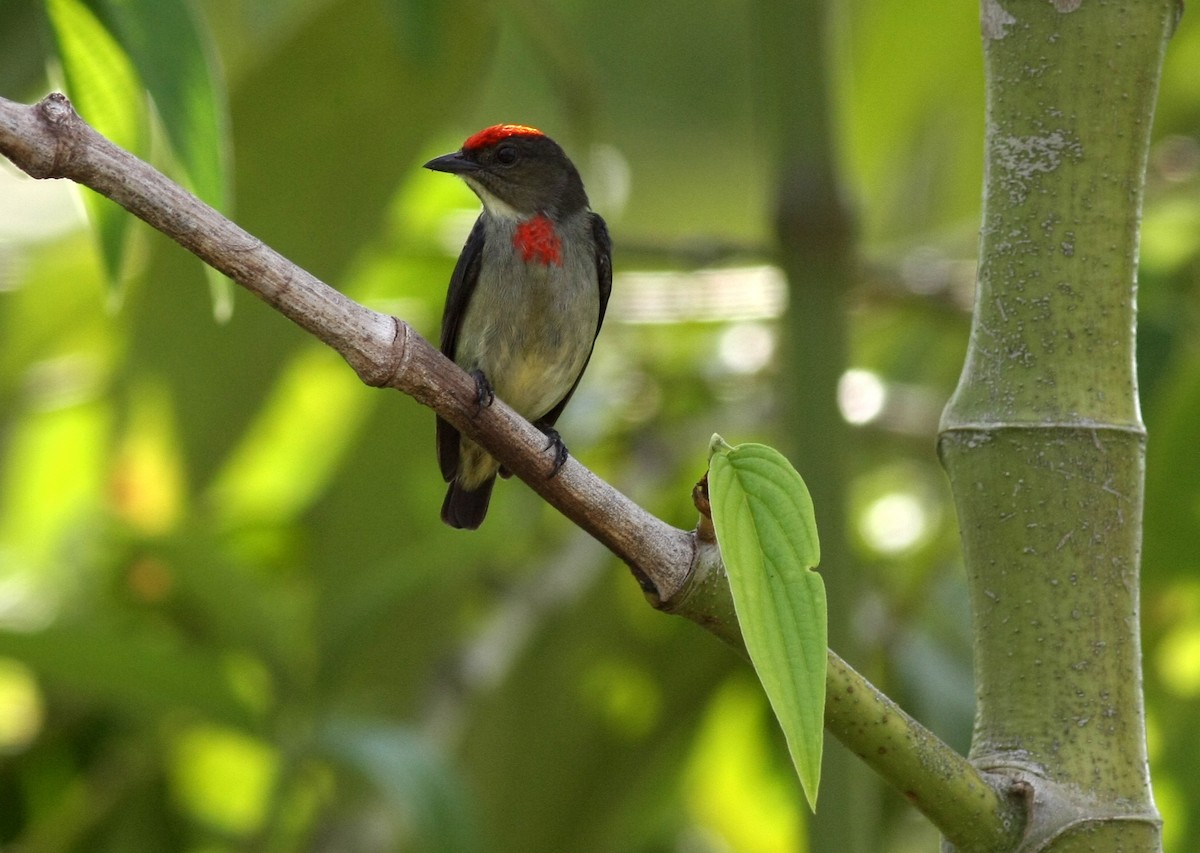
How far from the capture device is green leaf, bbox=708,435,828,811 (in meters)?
0.83

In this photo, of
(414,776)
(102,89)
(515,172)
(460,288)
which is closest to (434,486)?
(460,288)

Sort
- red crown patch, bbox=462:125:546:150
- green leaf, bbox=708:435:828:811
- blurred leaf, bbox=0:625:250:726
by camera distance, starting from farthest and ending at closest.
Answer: red crown patch, bbox=462:125:546:150 → blurred leaf, bbox=0:625:250:726 → green leaf, bbox=708:435:828:811

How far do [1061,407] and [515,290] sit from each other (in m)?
1.49

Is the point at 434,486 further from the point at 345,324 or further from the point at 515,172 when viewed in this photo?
the point at 345,324

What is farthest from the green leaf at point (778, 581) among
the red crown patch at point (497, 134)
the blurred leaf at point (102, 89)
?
the red crown patch at point (497, 134)

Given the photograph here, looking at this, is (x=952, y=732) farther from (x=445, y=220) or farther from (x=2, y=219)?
(x=2, y=219)

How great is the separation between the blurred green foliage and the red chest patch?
0.16 meters

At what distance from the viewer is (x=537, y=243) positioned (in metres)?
2.48

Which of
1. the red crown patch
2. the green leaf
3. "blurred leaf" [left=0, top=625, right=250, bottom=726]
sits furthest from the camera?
the red crown patch

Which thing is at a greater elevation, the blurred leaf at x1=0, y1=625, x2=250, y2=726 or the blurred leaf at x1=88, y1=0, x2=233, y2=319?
the blurred leaf at x1=88, y1=0, x2=233, y2=319

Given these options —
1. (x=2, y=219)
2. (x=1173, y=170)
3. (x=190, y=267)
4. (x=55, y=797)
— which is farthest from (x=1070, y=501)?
(x=2, y=219)

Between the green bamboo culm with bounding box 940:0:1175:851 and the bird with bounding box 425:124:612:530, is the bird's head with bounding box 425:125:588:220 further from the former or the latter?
the green bamboo culm with bounding box 940:0:1175:851

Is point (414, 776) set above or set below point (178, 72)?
below

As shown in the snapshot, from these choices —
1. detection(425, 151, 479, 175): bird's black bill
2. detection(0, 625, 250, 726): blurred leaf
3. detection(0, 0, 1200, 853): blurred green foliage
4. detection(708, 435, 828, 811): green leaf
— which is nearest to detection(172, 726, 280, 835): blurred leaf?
detection(0, 0, 1200, 853): blurred green foliage
